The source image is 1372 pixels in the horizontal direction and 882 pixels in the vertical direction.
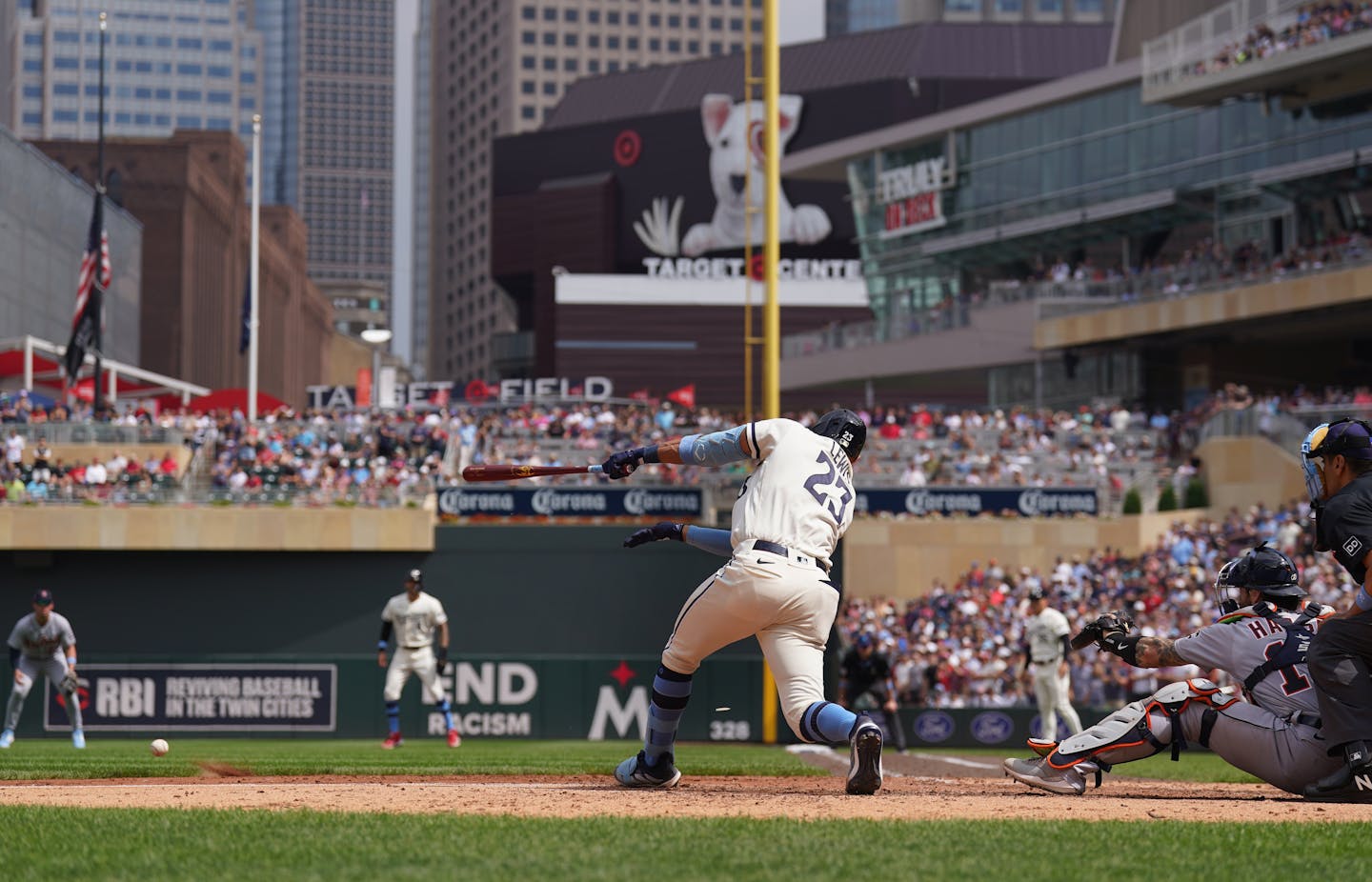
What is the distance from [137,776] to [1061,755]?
696 centimetres

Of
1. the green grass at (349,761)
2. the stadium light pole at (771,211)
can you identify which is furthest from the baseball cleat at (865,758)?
the stadium light pole at (771,211)

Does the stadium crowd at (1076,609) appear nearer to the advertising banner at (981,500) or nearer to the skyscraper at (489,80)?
the advertising banner at (981,500)

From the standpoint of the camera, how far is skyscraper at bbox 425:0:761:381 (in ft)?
576

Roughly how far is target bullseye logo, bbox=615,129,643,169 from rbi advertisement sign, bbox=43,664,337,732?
7204 cm

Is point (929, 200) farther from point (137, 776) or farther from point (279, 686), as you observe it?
point (137, 776)

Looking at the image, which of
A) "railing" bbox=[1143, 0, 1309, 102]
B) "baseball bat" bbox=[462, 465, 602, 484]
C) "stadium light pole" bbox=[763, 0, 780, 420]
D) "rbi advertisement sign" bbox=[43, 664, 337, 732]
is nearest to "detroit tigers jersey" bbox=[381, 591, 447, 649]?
"stadium light pole" bbox=[763, 0, 780, 420]

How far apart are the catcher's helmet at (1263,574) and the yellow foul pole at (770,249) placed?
1476 centimetres

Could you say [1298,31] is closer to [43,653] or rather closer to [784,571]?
[43,653]

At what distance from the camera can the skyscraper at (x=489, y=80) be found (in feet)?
576

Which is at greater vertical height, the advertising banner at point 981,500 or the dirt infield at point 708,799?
the advertising banner at point 981,500

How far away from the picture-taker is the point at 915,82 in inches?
3469

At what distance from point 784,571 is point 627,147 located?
3515 inches

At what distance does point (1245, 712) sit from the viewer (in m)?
8.81

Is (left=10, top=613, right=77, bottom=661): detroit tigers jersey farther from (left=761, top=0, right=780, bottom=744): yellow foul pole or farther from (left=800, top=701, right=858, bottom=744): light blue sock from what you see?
(left=800, top=701, right=858, bottom=744): light blue sock
